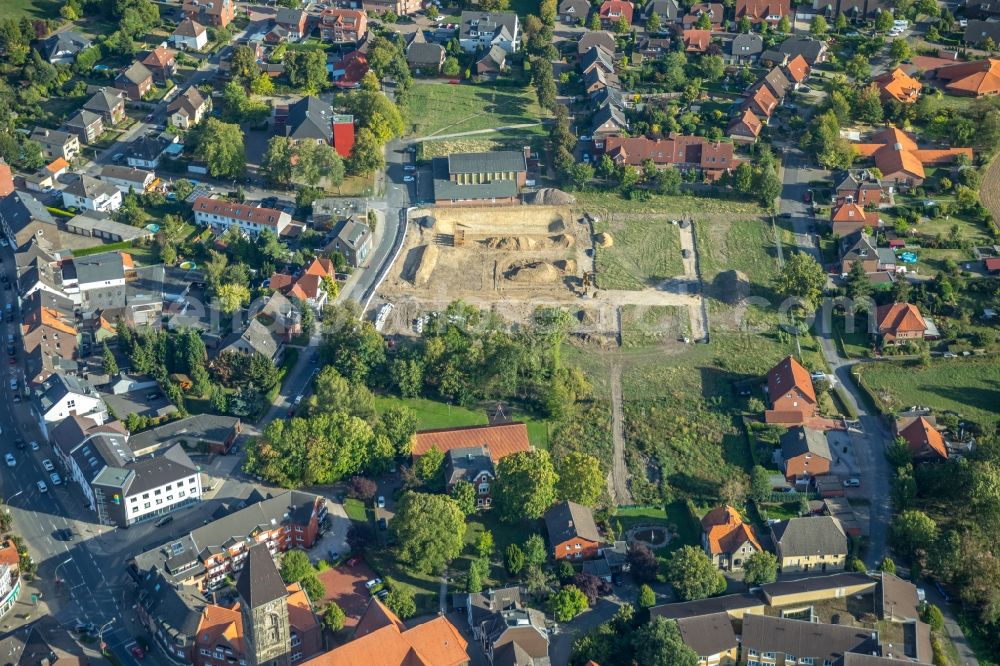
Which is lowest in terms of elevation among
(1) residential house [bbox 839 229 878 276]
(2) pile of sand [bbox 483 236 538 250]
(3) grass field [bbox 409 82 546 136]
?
(2) pile of sand [bbox 483 236 538 250]

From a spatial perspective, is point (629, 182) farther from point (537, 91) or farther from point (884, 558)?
point (884, 558)

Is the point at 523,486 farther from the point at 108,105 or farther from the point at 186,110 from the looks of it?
the point at 108,105

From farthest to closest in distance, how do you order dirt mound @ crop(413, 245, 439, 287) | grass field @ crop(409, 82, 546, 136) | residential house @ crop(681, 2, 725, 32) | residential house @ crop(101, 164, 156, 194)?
residential house @ crop(681, 2, 725, 32), grass field @ crop(409, 82, 546, 136), residential house @ crop(101, 164, 156, 194), dirt mound @ crop(413, 245, 439, 287)

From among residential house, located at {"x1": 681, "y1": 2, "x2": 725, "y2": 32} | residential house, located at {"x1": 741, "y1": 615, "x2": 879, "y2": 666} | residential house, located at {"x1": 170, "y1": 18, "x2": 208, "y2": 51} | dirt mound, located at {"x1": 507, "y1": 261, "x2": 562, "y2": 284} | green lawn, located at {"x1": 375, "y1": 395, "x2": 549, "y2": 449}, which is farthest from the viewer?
residential house, located at {"x1": 681, "y1": 2, "x2": 725, "y2": 32}

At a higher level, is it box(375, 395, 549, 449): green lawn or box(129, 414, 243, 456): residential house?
box(129, 414, 243, 456): residential house

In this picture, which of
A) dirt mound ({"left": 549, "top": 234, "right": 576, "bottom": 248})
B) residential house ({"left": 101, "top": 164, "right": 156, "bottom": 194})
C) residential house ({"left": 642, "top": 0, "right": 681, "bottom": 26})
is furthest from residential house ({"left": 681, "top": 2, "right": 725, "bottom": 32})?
residential house ({"left": 101, "top": 164, "right": 156, "bottom": 194})

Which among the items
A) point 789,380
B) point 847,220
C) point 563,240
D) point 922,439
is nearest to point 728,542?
point 789,380

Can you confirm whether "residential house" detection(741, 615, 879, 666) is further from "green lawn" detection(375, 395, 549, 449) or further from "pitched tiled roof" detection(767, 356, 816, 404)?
"green lawn" detection(375, 395, 549, 449)
